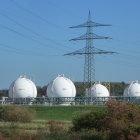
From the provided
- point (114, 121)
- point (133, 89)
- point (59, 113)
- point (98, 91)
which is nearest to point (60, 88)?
point (98, 91)

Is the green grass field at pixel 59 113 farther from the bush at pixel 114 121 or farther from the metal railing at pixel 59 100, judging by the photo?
the metal railing at pixel 59 100

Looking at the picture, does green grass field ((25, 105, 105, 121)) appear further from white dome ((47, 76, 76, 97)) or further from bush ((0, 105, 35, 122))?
white dome ((47, 76, 76, 97))

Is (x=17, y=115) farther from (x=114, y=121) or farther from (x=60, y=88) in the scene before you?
(x=60, y=88)

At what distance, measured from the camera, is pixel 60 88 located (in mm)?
93062

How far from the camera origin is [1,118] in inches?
1407

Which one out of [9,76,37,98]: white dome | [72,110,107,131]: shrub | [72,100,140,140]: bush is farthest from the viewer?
[9,76,37,98]: white dome

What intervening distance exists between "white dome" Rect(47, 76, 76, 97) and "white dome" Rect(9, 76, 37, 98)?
3739 mm

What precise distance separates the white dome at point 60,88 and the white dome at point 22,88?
3.74m

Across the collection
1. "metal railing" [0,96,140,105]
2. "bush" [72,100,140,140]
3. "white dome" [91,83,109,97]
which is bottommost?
"bush" [72,100,140,140]

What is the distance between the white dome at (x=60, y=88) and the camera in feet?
305

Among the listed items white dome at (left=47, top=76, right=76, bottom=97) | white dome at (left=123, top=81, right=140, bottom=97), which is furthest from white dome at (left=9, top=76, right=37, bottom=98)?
white dome at (left=123, top=81, right=140, bottom=97)

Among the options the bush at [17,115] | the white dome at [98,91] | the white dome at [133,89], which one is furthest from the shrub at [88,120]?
the white dome at [133,89]

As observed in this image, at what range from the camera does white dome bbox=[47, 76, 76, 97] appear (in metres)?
92.9

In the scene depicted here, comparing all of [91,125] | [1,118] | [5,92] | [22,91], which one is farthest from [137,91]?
[91,125]
